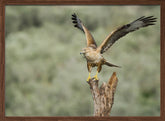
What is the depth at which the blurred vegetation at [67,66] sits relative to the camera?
91.1ft

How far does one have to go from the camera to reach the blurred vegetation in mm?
27781

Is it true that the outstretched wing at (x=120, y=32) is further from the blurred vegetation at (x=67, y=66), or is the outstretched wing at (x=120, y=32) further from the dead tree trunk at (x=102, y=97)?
the blurred vegetation at (x=67, y=66)

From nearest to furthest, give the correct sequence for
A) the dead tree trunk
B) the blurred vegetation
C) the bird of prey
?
the bird of prey
the dead tree trunk
the blurred vegetation

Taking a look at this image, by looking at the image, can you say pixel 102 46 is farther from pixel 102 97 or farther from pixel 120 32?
pixel 102 97

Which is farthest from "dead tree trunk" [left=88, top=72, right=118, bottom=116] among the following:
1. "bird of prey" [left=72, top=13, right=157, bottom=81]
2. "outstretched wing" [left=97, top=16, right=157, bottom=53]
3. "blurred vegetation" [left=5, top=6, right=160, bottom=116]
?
"blurred vegetation" [left=5, top=6, right=160, bottom=116]

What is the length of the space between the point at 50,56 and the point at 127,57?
767 cm

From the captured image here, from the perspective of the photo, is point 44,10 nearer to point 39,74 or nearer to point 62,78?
point 39,74

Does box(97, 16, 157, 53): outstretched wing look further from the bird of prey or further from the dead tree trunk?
the dead tree trunk

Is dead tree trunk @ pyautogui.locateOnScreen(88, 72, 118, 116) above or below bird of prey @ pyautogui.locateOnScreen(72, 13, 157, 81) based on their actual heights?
below

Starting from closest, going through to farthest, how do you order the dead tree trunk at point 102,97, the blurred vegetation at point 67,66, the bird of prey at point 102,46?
the bird of prey at point 102,46, the dead tree trunk at point 102,97, the blurred vegetation at point 67,66

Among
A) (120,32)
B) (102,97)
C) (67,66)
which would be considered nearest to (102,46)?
(120,32)

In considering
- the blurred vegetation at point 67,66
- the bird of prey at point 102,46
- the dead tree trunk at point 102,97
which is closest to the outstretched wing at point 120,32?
the bird of prey at point 102,46

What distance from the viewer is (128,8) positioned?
42656 millimetres

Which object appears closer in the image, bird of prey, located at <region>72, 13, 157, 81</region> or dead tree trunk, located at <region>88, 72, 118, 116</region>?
bird of prey, located at <region>72, 13, 157, 81</region>
